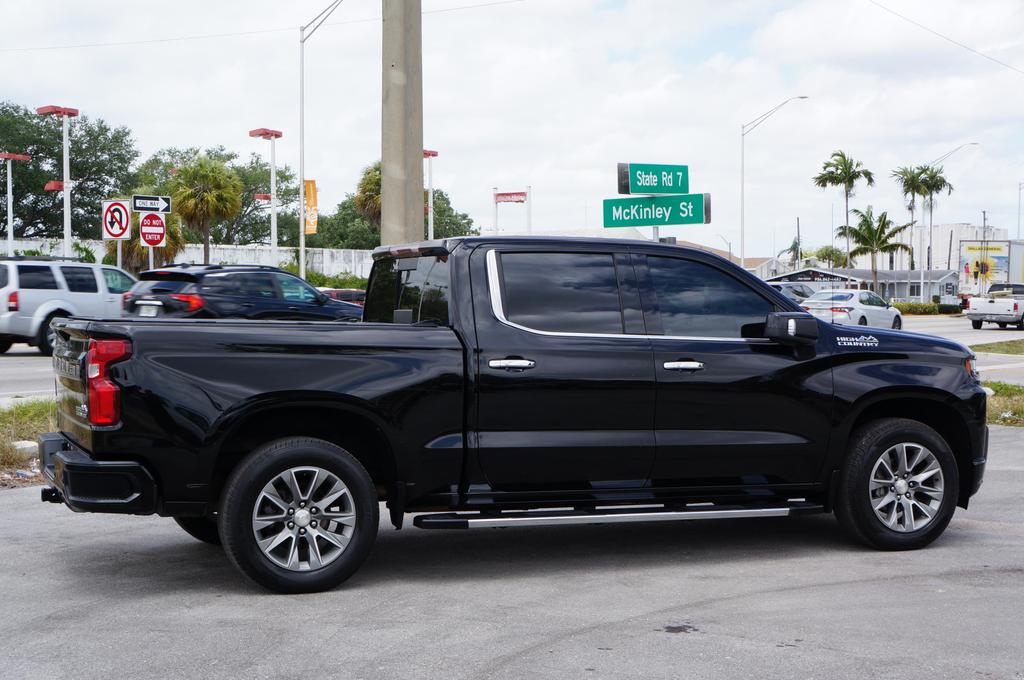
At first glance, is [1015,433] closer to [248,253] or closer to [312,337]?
[312,337]

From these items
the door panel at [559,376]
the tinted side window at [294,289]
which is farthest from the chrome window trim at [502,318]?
the tinted side window at [294,289]

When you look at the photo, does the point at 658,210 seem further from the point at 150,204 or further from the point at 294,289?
the point at 150,204

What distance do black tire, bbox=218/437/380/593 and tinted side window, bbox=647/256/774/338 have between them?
6.52 ft

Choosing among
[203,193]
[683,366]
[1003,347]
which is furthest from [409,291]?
[203,193]

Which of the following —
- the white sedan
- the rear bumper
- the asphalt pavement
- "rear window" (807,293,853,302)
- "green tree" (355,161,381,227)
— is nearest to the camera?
the asphalt pavement

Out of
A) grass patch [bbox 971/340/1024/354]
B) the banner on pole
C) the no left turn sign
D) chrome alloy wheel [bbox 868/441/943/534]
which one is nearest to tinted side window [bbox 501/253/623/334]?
chrome alloy wheel [bbox 868/441/943/534]

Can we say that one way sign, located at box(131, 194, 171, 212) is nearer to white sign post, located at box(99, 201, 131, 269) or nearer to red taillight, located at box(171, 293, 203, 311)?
white sign post, located at box(99, 201, 131, 269)

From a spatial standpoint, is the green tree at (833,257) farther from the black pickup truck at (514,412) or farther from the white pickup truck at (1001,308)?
the black pickup truck at (514,412)

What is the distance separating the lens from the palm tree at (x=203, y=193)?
173 feet

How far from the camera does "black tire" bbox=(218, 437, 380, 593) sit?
232 inches

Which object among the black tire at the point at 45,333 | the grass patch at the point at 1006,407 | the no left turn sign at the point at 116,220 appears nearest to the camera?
the grass patch at the point at 1006,407

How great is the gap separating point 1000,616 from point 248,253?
56.8 metres

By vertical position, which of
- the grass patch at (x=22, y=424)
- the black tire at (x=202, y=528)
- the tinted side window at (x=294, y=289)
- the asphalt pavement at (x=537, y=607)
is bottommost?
the asphalt pavement at (x=537, y=607)

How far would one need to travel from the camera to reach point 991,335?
37.0 metres
